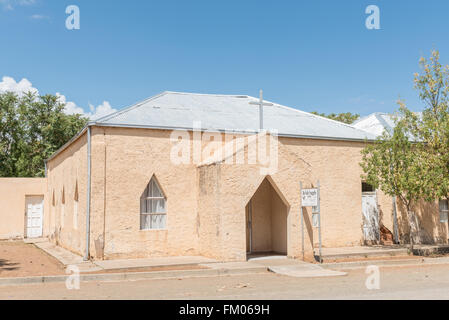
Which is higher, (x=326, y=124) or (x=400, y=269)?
(x=326, y=124)

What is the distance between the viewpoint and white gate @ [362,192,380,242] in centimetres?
1812

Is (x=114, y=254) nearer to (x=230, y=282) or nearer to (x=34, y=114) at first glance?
Result: (x=230, y=282)

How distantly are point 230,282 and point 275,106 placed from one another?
11.4 m

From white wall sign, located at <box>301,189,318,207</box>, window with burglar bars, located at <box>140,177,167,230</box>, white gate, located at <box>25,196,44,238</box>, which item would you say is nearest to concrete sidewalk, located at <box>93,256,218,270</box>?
window with burglar bars, located at <box>140,177,167,230</box>

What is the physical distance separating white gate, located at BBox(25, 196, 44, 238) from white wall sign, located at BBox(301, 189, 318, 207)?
1650 centimetres

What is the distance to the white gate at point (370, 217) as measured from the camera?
59.5ft

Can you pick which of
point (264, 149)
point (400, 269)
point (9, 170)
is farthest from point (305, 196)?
point (9, 170)

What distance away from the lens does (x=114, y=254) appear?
1444 cm

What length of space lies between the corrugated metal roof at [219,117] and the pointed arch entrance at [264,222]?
2.46 metres

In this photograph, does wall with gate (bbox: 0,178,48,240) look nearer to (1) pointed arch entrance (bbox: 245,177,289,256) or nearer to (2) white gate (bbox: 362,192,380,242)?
(1) pointed arch entrance (bbox: 245,177,289,256)

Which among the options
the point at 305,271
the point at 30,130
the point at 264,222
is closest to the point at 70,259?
the point at 264,222
